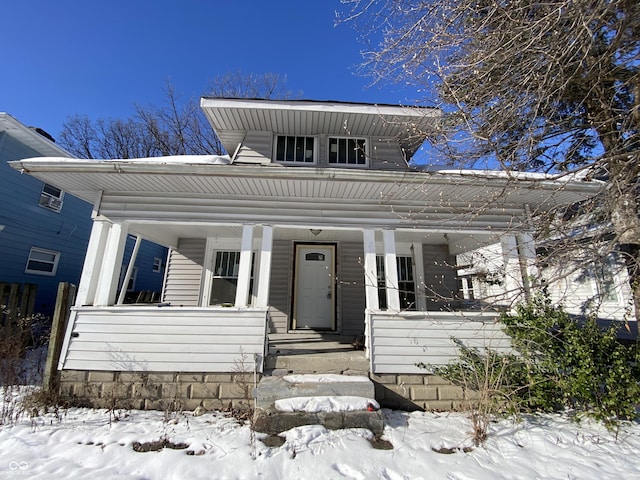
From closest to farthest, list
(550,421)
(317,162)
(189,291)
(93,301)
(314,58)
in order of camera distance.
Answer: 1. (550,421)
2. (93,301)
3. (317,162)
4. (189,291)
5. (314,58)

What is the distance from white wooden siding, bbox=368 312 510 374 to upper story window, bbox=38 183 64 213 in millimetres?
10757

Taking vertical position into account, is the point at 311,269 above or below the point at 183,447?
above

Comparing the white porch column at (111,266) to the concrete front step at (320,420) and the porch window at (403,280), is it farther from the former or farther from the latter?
the porch window at (403,280)

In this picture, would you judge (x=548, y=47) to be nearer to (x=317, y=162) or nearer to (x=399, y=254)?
(x=317, y=162)

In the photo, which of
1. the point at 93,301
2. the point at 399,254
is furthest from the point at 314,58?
the point at 93,301

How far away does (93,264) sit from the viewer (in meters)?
4.64

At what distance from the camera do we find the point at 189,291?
6805 millimetres

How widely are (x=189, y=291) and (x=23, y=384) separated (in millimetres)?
2949

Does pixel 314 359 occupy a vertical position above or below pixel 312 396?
above

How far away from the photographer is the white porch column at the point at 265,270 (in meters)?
4.55

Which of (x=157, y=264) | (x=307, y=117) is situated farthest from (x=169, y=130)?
(x=307, y=117)

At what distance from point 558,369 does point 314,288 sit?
455cm

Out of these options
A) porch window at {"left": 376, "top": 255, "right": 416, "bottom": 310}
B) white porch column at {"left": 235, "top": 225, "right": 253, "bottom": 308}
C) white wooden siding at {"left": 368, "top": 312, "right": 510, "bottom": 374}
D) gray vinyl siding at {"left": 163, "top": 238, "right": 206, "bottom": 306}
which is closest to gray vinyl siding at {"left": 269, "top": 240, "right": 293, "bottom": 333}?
gray vinyl siding at {"left": 163, "top": 238, "right": 206, "bottom": 306}

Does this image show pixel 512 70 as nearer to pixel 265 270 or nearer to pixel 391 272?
pixel 391 272
